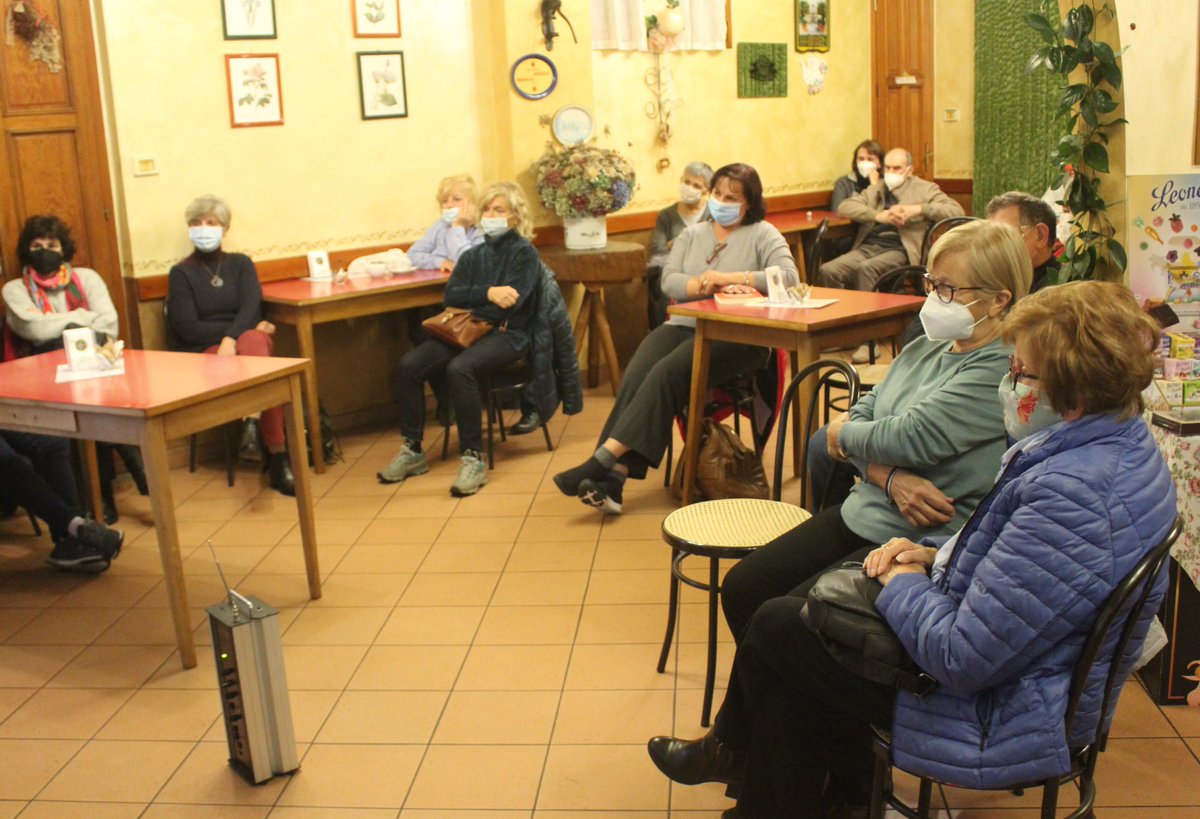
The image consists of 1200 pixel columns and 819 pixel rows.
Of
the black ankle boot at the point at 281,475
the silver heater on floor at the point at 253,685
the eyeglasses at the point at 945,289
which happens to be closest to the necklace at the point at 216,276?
the black ankle boot at the point at 281,475

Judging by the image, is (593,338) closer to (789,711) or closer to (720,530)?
(720,530)

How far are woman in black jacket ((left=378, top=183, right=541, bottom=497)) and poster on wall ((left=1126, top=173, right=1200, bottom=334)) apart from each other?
2754mm

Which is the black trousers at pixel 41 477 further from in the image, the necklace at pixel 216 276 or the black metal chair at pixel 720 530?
the black metal chair at pixel 720 530

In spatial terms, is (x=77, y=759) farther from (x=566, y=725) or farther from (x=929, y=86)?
(x=929, y=86)

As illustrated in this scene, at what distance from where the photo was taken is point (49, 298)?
15.9 feet

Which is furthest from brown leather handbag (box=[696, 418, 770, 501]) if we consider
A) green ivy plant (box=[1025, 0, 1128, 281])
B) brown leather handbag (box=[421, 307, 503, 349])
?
green ivy plant (box=[1025, 0, 1128, 281])

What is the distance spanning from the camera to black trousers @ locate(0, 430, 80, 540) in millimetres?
4344

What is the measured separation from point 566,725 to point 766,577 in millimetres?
702

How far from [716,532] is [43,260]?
316 cm

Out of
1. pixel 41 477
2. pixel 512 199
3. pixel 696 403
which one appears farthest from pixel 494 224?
pixel 41 477

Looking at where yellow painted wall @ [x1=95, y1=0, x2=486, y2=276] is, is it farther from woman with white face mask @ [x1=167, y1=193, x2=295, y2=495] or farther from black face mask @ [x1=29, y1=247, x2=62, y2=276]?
black face mask @ [x1=29, y1=247, x2=62, y2=276]

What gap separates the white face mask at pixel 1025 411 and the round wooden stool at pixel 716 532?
0.90 meters

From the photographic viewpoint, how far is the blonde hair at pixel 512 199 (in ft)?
17.6

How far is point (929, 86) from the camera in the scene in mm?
7883
